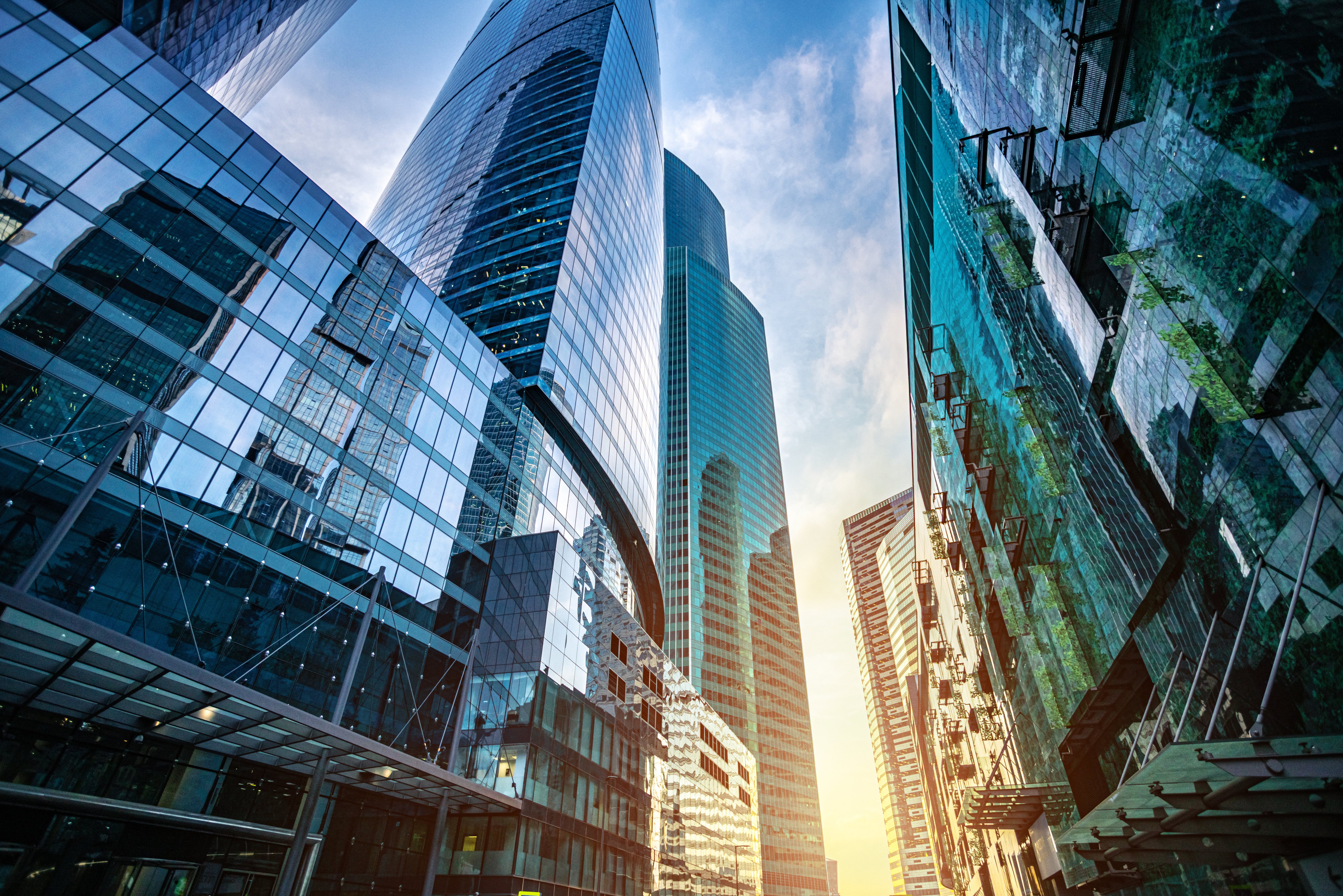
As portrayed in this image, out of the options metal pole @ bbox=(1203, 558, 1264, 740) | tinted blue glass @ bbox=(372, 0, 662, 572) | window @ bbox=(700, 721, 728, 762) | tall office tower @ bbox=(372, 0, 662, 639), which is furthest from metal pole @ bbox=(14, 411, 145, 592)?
window @ bbox=(700, 721, 728, 762)

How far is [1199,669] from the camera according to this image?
12.2m

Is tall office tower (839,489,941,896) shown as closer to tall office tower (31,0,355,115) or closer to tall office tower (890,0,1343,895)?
tall office tower (890,0,1343,895)

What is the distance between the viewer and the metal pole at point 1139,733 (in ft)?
48.9

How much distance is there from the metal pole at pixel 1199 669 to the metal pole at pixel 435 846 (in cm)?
2049

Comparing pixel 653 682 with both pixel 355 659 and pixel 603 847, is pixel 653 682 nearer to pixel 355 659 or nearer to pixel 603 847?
pixel 603 847

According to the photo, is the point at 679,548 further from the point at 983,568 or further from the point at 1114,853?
the point at 1114,853

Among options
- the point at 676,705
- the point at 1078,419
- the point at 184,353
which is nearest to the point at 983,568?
the point at 1078,419

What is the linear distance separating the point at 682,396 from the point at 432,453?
128378 mm

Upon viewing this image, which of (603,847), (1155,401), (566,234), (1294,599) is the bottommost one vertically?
(603,847)

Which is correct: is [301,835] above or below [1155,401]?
below

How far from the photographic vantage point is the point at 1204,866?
15.0 metres

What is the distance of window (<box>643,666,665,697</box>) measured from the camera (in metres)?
45.3

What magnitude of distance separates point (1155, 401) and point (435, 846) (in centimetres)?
2399

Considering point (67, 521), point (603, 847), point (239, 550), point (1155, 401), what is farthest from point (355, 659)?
point (603, 847)
